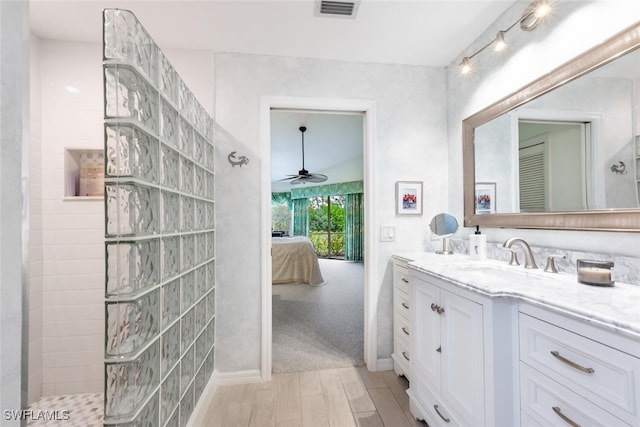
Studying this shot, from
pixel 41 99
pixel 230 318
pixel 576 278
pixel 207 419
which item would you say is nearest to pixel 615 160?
pixel 576 278

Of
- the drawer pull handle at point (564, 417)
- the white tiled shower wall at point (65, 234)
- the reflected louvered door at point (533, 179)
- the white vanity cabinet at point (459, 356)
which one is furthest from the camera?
the white tiled shower wall at point (65, 234)

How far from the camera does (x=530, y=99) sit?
5.36 feet

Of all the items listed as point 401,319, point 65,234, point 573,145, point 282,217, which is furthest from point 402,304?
point 282,217

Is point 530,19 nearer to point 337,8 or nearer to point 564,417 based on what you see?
point 337,8

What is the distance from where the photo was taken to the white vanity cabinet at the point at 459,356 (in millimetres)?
1114

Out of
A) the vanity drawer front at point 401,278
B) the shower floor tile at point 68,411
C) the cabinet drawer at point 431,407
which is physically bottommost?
the shower floor tile at point 68,411

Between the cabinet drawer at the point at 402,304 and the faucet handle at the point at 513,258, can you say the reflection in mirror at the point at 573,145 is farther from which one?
the cabinet drawer at the point at 402,304

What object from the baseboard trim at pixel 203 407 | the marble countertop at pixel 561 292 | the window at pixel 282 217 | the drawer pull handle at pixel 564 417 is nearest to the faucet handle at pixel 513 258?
the marble countertop at pixel 561 292

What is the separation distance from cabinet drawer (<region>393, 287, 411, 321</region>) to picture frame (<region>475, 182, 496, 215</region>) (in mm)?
810

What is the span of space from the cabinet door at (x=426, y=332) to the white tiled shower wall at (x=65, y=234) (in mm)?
2166

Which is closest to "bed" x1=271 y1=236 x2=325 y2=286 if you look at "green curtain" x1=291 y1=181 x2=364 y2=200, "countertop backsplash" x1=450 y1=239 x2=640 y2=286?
"green curtain" x1=291 y1=181 x2=364 y2=200

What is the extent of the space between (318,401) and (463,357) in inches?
43.0

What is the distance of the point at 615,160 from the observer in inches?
48.9

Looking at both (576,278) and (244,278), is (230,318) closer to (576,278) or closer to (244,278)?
(244,278)
